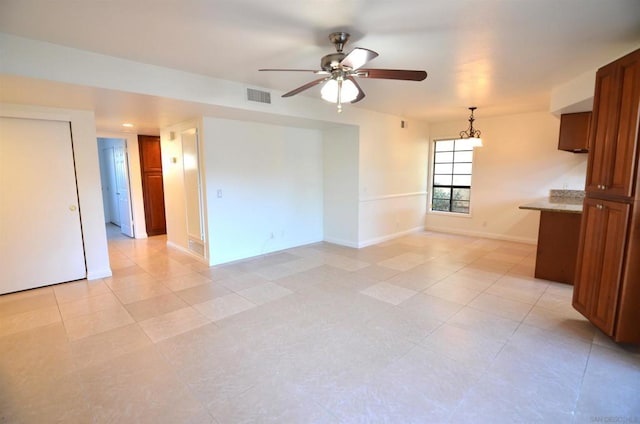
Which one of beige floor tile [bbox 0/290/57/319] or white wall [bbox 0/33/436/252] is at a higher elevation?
white wall [bbox 0/33/436/252]

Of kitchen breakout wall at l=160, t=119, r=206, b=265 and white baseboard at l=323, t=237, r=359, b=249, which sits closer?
kitchen breakout wall at l=160, t=119, r=206, b=265

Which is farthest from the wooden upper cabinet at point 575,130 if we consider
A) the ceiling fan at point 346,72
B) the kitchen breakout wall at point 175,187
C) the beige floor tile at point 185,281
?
the kitchen breakout wall at point 175,187

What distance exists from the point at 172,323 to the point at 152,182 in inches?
185

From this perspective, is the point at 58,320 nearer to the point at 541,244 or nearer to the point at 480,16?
the point at 480,16

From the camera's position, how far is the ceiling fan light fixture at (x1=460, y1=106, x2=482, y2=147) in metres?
5.59

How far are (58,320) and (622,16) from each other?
5509mm

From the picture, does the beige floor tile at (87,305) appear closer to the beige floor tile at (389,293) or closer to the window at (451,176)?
the beige floor tile at (389,293)

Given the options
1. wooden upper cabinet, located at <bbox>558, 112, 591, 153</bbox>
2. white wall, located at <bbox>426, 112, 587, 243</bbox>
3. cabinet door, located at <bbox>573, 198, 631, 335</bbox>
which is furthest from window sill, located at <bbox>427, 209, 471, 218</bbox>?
cabinet door, located at <bbox>573, 198, 631, 335</bbox>

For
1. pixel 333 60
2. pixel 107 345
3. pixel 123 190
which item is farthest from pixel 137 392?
pixel 123 190

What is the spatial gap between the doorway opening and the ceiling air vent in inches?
155

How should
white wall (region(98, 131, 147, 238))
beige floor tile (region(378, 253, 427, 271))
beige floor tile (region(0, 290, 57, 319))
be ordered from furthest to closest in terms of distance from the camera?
1. white wall (region(98, 131, 147, 238))
2. beige floor tile (region(378, 253, 427, 271))
3. beige floor tile (region(0, 290, 57, 319))

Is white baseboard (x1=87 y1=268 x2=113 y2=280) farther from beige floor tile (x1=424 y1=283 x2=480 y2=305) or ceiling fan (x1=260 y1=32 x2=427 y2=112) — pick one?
beige floor tile (x1=424 y1=283 x2=480 y2=305)

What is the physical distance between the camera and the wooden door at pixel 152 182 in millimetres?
6504

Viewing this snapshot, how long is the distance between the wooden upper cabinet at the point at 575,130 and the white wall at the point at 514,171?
127 cm
